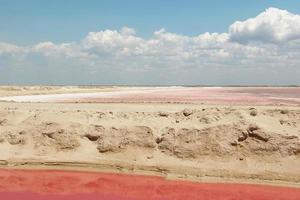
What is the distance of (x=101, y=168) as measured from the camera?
17219 mm

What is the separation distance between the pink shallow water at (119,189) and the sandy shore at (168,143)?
0.90 m

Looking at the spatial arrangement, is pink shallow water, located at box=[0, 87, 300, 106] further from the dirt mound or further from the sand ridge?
the dirt mound

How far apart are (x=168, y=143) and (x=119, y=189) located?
371 centimetres

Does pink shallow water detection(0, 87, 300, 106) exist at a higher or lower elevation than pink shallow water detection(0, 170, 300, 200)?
higher

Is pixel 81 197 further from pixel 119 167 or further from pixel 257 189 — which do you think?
pixel 257 189

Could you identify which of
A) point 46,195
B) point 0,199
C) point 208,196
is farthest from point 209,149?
point 0,199

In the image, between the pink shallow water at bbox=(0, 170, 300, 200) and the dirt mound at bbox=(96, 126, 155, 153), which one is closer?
the pink shallow water at bbox=(0, 170, 300, 200)

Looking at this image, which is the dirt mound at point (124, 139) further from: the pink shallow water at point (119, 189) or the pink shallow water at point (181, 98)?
the pink shallow water at point (181, 98)

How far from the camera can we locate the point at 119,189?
14508 millimetres

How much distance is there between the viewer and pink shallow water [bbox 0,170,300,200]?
1365cm

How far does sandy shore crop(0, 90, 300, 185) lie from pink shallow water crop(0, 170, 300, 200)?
903 millimetres

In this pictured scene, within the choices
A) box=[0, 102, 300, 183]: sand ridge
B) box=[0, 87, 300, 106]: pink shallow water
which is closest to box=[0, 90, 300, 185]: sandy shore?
box=[0, 102, 300, 183]: sand ridge

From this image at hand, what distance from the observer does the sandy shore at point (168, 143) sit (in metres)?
16.4

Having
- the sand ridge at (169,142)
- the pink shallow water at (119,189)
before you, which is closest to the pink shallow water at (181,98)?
the sand ridge at (169,142)
